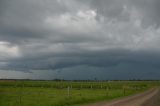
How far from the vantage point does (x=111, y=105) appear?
27.1m

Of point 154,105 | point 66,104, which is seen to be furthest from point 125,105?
point 66,104

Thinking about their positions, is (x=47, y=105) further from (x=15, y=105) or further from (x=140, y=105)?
(x=140, y=105)

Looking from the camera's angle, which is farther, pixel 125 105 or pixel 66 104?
pixel 66 104

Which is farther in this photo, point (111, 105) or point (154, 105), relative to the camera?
point (154, 105)

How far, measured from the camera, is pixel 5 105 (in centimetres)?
2864

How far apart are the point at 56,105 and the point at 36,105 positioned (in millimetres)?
1850

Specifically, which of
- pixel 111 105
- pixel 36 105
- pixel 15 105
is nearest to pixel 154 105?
pixel 111 105

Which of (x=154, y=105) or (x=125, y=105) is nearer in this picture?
(x=125, y=105)

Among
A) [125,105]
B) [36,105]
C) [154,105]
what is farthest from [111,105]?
[36,105]

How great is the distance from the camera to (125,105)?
90.0 feet

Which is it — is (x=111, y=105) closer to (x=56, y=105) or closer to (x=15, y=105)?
(x=56, y=105)

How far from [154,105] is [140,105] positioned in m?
2.05

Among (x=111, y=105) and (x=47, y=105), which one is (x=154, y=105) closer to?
(x=111, y=105)

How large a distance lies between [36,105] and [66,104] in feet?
10.2
